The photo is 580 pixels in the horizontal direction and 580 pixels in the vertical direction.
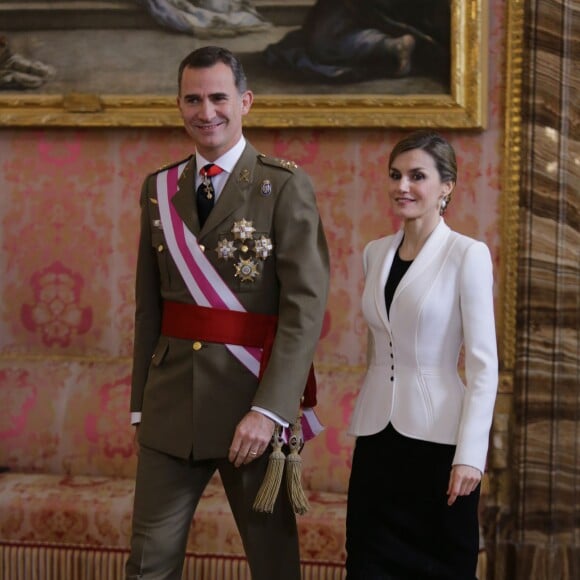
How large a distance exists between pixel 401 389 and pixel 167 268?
23.6 inches

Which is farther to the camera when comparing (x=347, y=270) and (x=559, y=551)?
(x=347, y=270)

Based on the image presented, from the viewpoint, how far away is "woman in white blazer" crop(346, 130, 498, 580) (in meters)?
1.87

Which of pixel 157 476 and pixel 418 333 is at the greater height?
pixel 418 333

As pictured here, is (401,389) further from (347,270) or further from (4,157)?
(4,157)

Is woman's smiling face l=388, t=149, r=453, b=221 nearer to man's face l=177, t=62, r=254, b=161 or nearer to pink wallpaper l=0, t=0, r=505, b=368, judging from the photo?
man's face l=177, t=62, r=254, b=161

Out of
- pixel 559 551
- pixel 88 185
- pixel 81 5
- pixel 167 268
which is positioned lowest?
pixel 559 551

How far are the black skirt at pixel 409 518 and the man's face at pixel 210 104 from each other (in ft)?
2.37

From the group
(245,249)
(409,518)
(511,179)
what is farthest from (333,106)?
(409,518)

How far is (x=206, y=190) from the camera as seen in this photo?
2.08m

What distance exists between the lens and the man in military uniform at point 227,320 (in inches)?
78.7

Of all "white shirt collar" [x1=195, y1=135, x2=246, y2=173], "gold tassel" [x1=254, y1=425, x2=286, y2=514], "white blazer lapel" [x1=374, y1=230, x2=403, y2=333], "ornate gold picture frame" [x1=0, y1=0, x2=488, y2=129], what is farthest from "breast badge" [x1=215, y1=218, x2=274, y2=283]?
"ornate gold picture frame" [x1=0, y1=0, x2=488, y2=129]

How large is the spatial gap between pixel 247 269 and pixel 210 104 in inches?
14.2

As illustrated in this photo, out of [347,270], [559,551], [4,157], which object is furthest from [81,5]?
[559,551]

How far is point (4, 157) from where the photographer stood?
371 centimetres
